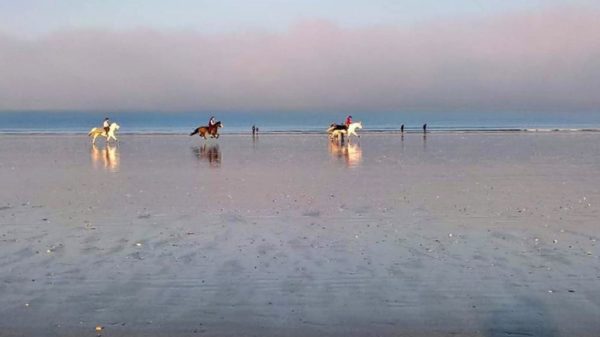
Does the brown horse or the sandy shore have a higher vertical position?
the brown horse

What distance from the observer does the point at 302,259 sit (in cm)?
942

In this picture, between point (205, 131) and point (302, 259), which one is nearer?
point (302, 259)

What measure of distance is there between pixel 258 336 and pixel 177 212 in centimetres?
792

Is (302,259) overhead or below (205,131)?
below

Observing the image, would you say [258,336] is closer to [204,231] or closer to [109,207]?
[204,231]

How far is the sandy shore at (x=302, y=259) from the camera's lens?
6.81m

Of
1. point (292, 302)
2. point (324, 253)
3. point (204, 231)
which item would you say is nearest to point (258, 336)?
point (292, 302)

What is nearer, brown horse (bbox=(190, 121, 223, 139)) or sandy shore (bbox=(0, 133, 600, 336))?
sandy shore (bbox=(0, 133, 600, 336))

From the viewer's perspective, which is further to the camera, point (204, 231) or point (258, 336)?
point (204, 231)

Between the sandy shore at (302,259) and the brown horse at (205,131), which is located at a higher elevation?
the brown horse at (205,131)

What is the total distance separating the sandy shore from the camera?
681 cm

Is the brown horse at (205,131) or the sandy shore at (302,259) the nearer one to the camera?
the sandy shore at (302,259)

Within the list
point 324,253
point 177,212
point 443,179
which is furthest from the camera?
point 443,179

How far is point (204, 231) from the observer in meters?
11.7
